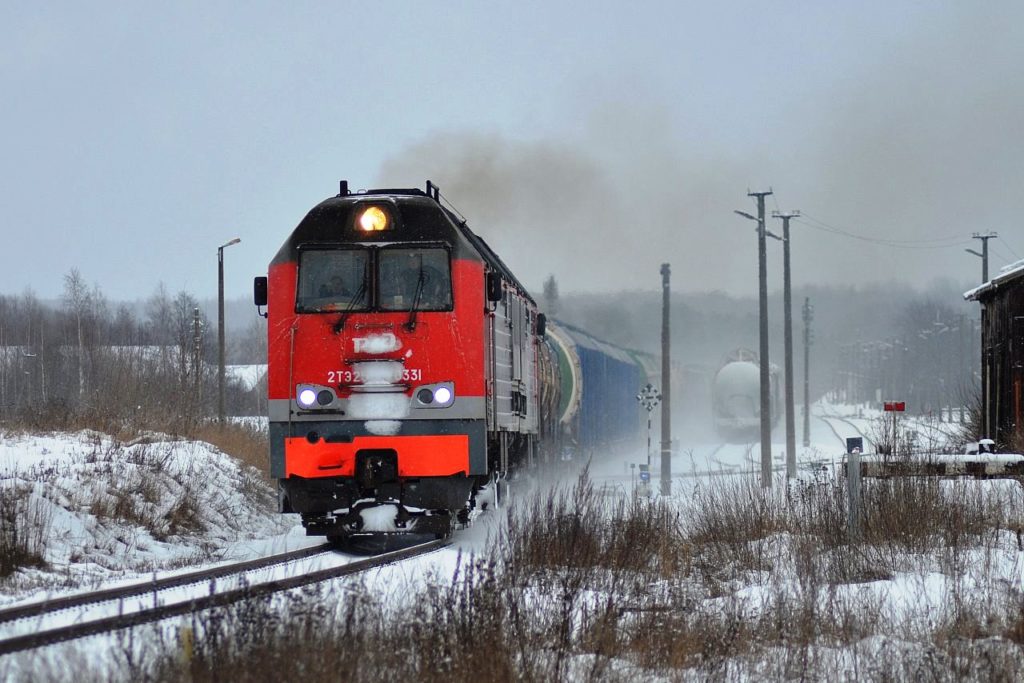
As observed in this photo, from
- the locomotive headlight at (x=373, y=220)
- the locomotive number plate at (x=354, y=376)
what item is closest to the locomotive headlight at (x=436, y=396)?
the locomotive number plate at (x=354, y=376)

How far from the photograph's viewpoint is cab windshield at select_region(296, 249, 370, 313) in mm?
12453

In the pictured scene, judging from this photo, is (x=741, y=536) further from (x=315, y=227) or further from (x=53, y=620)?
(x=53, y=620)

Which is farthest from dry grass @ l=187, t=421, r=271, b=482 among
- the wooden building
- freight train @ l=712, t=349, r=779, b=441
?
freight train @ l=712, t=349, r=779, b=441

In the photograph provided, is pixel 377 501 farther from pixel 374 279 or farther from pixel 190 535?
pixel 190 535

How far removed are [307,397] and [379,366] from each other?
0.80 meters

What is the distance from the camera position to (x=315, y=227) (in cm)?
1271

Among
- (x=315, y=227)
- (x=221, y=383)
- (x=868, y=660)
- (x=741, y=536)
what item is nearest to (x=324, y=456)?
(x=315, y=227)

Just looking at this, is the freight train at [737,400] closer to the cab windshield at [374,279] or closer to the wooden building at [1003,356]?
the wooden building at [1003,356]

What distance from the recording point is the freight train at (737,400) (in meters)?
50.2

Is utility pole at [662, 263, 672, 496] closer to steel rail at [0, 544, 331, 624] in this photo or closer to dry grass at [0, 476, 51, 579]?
dry grass at [0, 476, 51, 579]

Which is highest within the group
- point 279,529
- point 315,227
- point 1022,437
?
point 315,227

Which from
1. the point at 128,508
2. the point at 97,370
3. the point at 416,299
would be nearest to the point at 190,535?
the point at 128,508

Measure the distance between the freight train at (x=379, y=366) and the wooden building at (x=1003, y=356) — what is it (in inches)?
508

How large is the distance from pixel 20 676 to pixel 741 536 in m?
7.63
